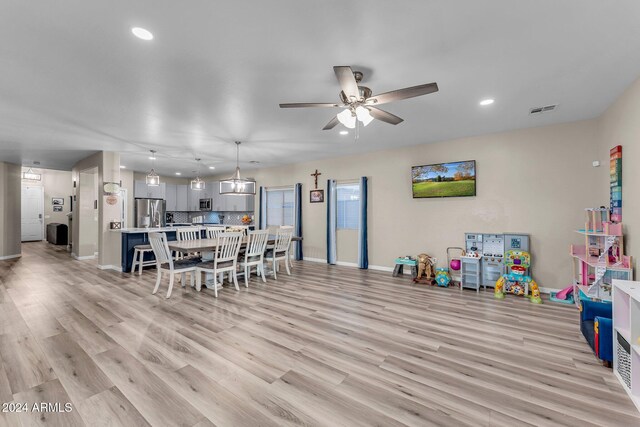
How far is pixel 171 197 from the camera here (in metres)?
9.56

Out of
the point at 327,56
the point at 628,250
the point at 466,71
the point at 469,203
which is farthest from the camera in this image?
the point at 469,203

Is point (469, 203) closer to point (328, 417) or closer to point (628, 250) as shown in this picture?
point (628, 250)

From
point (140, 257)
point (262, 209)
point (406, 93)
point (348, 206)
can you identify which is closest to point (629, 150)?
point (406, 93)

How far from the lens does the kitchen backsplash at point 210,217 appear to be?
951 centimetres

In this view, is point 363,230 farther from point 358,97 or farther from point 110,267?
point 110,267

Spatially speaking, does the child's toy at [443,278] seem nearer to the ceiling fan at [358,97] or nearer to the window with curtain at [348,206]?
the window with curtain at [348,206]

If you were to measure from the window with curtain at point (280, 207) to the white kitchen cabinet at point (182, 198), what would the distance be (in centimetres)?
366

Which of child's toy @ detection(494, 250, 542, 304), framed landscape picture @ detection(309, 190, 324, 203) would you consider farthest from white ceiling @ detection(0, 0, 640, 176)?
framed landscape picture @ detection(309, 190, 324, 203)

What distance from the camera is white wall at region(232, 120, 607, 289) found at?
4098 millimetres

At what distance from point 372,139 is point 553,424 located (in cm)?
441

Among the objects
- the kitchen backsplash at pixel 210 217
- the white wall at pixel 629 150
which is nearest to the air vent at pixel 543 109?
the white wall at pixel 629 150

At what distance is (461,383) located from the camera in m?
2.04

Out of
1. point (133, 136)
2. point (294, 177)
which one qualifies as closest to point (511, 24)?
point (133, 136)

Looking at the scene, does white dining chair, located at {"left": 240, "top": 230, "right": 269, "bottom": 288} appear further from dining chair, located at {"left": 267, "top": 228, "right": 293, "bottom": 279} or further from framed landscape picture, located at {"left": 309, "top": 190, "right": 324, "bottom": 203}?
framed landscape picture, located at {"left": 309, "top": 190, "right": 324, "bottom": 203}
